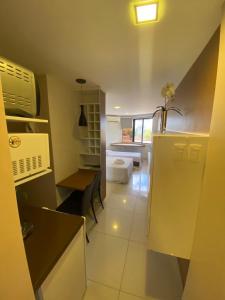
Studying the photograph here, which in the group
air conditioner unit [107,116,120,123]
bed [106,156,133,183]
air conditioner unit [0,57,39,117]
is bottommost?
bed [106,156,133,183]

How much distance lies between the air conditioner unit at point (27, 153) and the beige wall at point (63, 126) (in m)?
1.16

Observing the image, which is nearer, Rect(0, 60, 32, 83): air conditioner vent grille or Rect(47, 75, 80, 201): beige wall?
Rect(0, 60, 32, 83): air conditioner vent grille

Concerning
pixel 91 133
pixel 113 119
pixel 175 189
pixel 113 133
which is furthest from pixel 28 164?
pixel 113 133

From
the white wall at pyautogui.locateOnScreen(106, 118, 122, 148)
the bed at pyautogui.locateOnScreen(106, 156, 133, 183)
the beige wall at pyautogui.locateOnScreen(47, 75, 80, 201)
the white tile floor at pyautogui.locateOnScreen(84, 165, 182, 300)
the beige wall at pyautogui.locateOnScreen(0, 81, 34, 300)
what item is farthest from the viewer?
the white wall at pyautogui.locateOnScreen(106, 118, 122, 148)

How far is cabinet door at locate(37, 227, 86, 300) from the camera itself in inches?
33.1

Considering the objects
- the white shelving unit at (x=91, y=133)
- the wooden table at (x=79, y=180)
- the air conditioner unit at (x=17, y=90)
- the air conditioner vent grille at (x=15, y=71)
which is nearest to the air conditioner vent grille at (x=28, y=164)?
the air conditioner unit at (x=17, y=90)

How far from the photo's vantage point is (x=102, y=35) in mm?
1070

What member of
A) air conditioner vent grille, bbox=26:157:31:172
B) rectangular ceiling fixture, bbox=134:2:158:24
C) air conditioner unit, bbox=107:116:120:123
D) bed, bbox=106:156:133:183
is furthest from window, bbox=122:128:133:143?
air conditioner vent grille, bbox=26:157:31:172

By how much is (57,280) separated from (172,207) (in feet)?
3.18

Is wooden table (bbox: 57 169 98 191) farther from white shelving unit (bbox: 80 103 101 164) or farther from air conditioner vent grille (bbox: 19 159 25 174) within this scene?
air conditioner vent grille (bbox: 19 159 25 174)

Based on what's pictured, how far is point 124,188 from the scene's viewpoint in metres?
3.78

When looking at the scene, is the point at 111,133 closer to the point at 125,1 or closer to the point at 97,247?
the point at 97,247

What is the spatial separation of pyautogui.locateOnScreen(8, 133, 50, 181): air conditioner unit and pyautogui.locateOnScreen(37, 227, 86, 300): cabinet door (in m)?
0.65

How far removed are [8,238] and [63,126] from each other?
1.97m
